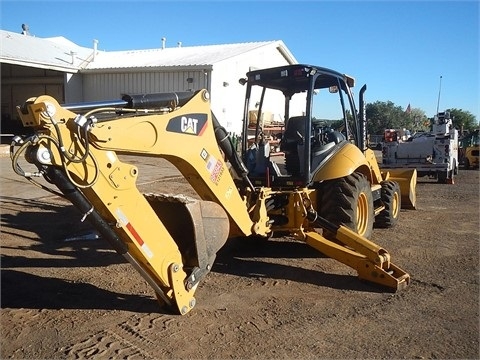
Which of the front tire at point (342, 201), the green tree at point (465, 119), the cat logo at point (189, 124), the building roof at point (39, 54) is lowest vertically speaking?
the front tire at point (342, 201)

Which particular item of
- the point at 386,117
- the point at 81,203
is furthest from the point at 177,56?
the point at 386,117

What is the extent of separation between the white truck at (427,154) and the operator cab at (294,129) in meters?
9.65

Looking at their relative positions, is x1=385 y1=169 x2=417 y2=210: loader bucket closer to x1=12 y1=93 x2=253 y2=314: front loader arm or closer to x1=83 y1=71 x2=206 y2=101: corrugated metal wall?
x1=12 y1=93 x2=253 y2=314: front loader arm

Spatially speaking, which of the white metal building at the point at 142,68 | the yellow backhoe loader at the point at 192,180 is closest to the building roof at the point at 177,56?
the white metal building at the point at 142,68

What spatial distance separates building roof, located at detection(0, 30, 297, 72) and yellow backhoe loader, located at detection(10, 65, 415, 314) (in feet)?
49.2

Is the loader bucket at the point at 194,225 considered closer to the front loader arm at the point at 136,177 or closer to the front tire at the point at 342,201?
the front loader arm at the point at 136,177

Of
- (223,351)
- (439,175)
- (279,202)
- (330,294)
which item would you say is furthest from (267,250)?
(439,175)

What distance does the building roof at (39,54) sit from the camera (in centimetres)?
2048

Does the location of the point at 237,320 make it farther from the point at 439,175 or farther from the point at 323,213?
the point at 439,175

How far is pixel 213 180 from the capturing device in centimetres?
447

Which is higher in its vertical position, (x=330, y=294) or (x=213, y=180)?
(x=213, y=180)

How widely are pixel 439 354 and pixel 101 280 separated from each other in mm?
3382

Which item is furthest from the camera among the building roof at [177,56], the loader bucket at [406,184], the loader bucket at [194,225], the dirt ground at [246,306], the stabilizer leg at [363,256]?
the building roof at [177,56]

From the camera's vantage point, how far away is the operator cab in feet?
→ 19.5
